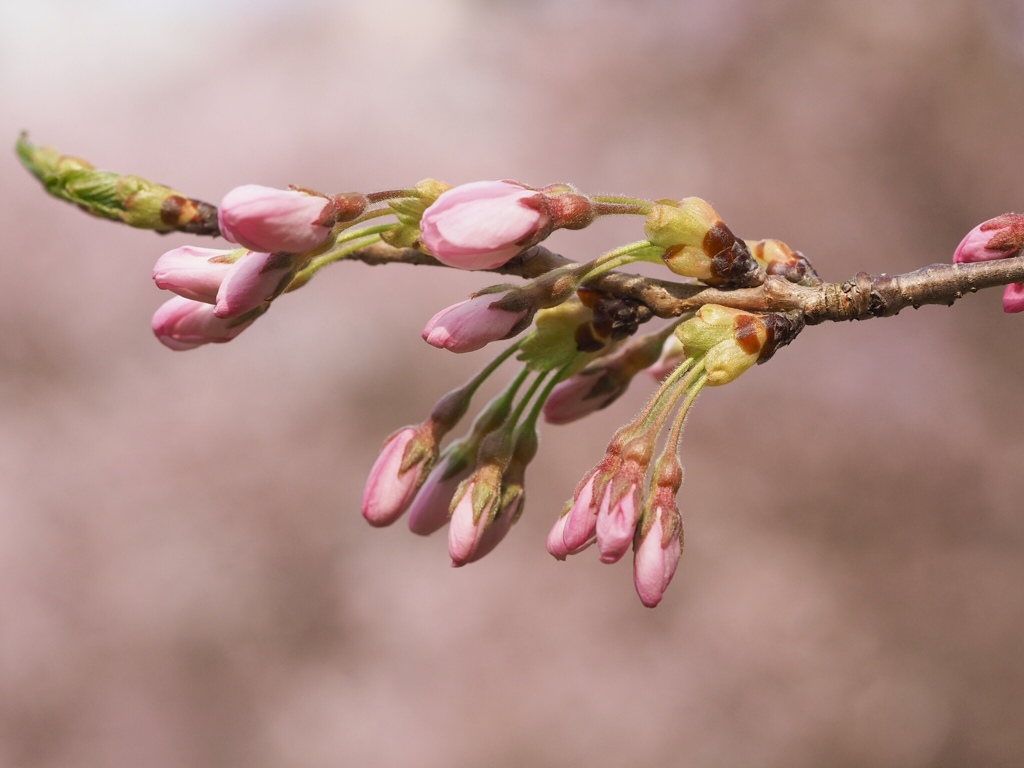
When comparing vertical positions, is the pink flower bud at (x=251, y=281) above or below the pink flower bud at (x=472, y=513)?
above

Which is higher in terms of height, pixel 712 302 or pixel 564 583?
pixel 712 302

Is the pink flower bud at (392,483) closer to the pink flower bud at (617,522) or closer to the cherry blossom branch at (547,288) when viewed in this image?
the cherry blossom branch at (547,288)

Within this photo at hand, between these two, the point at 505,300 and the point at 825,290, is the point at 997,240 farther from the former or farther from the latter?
the point at 505,300

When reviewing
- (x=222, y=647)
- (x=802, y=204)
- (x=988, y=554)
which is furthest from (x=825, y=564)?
(x=222, y=647)

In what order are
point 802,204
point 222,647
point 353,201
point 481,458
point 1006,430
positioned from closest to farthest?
point 353,201
point 481,458
point 222,647
point 1006,430
point 802,204

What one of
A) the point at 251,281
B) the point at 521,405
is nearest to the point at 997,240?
the point at 521,405

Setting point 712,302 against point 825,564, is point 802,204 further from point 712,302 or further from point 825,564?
point 712,302

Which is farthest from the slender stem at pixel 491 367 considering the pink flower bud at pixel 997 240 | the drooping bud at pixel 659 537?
the pink flower bud at pixel 997 240
